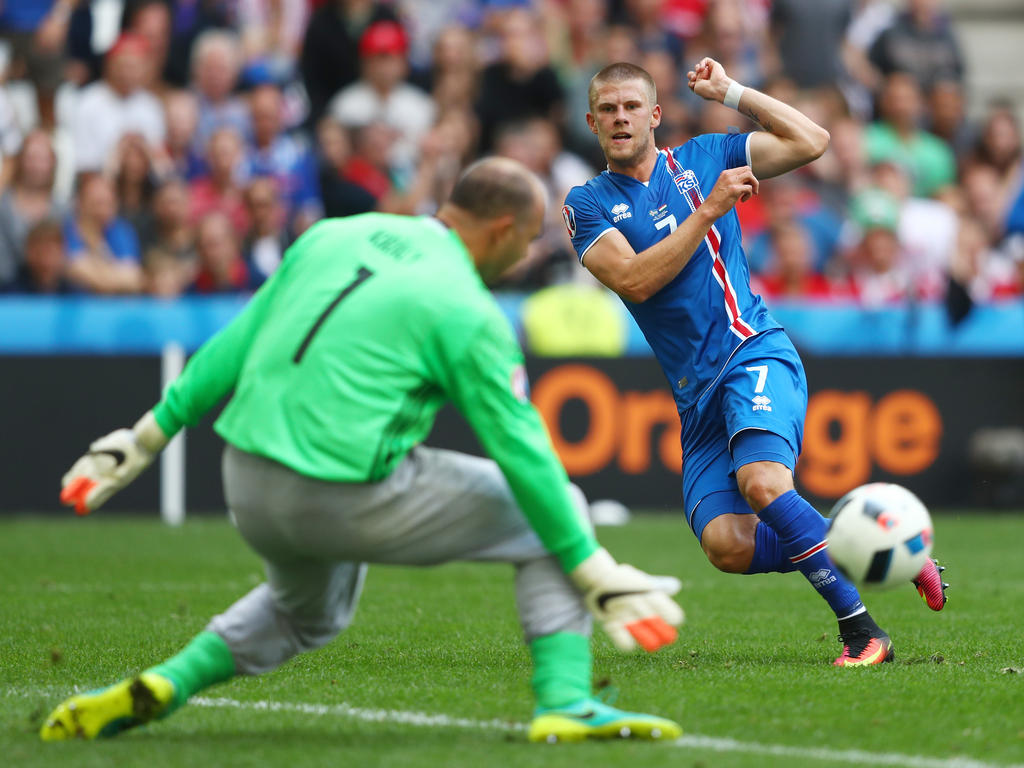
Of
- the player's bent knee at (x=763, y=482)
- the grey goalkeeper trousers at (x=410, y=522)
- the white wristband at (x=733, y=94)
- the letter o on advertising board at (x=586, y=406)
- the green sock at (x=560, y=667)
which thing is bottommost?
the letter o on advertising board at (x=586, y=406)

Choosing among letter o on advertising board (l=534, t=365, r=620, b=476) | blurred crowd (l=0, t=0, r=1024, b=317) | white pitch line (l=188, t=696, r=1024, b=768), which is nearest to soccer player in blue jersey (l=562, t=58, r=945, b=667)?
white pitch line (l=188, t=696, r=1024, b=768)

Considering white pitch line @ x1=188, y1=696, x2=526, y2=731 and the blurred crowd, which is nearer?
white pitch line @ x1=188, y1=696, x2=526, y2=731

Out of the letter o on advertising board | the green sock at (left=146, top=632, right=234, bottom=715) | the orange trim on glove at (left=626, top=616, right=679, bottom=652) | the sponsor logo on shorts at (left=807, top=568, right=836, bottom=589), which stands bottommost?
the letter o on advertising board

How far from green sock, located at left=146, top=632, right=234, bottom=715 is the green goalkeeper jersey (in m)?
0.70

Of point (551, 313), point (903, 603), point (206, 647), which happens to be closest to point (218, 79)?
point (551, 313)

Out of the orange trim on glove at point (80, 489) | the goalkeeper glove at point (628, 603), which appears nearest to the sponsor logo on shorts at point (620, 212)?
the goalkeeper glove at point (628, 603)

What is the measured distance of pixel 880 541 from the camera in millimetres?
5391

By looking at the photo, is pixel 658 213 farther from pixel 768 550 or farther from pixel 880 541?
pixel 880 541

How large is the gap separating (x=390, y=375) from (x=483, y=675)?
1926 millimetres

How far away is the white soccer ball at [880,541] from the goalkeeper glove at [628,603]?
44.9 inches

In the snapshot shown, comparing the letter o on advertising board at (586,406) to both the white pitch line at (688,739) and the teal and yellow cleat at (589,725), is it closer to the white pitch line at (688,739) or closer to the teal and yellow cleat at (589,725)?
the white pitch line at (688,739)

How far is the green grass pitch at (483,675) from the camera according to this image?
4.61 metres

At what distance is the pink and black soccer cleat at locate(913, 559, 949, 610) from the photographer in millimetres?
6754

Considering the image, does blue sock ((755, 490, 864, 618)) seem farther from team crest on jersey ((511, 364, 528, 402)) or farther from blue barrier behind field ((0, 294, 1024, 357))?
blue barrier behind field ((0, 294, 1024, 357))
